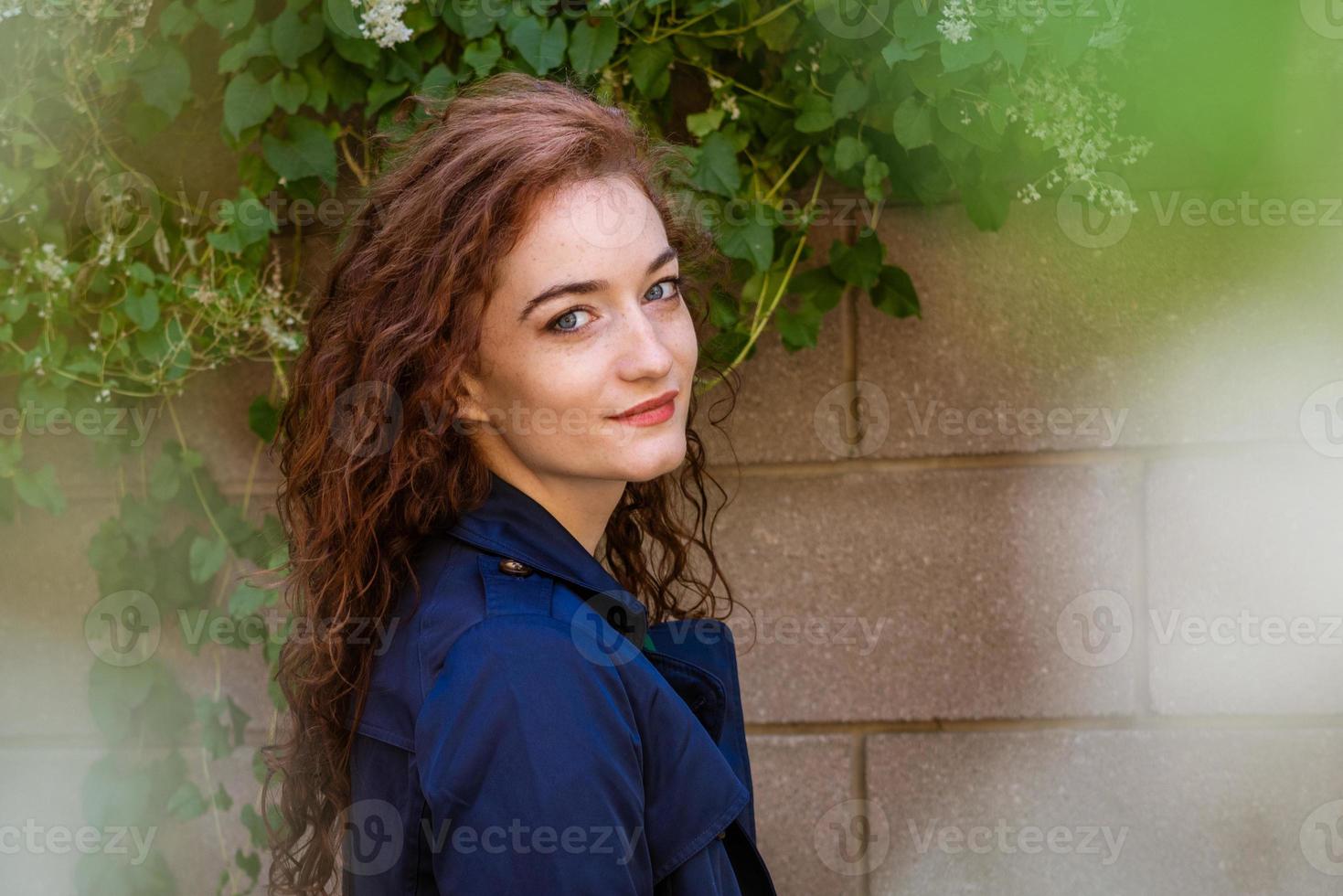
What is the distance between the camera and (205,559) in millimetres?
2498

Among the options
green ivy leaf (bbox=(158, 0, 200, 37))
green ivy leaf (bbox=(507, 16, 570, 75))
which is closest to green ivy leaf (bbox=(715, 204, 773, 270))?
green ivy leaf (bbox=(507, 16, 570, 75))

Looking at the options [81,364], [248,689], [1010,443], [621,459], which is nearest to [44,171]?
[81,364]

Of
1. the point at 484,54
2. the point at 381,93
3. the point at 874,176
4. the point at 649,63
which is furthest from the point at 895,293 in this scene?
the point at 381,93

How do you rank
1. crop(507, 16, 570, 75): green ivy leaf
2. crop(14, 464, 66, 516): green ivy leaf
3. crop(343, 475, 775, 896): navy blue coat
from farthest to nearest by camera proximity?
crop(14, 464, 66, 516): green ivy leaf, crop(507, 16, 570, 75): green ivy leaf, crop(343, 475, 775, 896): navy blue coat

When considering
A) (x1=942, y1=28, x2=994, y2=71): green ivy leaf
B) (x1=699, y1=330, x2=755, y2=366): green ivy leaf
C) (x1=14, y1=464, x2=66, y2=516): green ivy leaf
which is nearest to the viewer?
(x1=942, y1=28, x2=994, y2=71): green ivy leaf

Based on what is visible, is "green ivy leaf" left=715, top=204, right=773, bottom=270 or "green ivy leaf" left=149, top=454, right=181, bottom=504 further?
"green ivy leaf" left=149, top=454, right=181, bottom=504

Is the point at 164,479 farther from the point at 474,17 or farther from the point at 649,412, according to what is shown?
the point at 649,412

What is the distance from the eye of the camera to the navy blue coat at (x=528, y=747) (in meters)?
1.20

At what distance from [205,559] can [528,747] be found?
4.97 feet

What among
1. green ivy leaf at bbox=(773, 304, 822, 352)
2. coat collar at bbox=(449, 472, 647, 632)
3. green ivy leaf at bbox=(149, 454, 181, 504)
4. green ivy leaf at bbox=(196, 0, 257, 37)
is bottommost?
coat collar at bbox=(449, 472, 647, 632)

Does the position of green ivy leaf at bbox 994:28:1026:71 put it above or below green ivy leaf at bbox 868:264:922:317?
above

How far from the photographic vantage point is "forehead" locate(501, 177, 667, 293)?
1453mm

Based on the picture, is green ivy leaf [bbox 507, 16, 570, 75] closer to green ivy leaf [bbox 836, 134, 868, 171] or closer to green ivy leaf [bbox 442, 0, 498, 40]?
green ivy leaf [bbox 442, 0, 498, 40]

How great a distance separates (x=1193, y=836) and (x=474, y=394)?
1.74m
